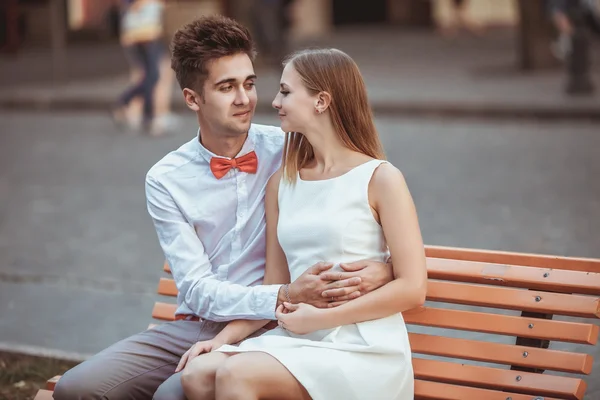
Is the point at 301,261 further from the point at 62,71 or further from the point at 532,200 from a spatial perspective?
the point at 62,71

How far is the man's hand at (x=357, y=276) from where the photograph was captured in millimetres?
3662

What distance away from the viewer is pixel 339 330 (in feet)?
12.1

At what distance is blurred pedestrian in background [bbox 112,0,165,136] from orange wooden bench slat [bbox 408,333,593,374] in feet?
33.0

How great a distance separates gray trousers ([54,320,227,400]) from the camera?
3.77m

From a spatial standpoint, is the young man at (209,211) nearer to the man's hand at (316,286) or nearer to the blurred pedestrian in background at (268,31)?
the man's hand at (316,286)

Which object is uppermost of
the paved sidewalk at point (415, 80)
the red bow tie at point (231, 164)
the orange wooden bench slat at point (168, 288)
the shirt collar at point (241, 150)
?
the shirt collar at point (241, 150)

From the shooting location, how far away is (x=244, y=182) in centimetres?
412

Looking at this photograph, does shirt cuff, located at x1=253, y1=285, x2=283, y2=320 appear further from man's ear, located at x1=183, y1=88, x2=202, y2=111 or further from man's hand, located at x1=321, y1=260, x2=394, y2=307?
man's ear, located at x1=183, y1=88, x2=202, y2=111

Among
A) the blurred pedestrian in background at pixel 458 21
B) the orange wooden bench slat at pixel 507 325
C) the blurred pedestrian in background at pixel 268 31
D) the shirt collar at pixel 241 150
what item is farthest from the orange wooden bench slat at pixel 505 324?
the blurred pedestrian in background at pixel 458 21

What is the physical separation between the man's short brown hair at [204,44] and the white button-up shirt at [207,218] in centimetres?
29

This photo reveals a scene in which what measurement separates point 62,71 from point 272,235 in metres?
16.3

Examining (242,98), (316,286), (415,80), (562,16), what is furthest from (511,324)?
(415,80)

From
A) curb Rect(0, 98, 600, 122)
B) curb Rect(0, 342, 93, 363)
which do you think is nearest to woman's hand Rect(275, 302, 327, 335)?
curb Rect(0, 342, 93, 363)

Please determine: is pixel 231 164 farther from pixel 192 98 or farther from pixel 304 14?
pixel 304 14
